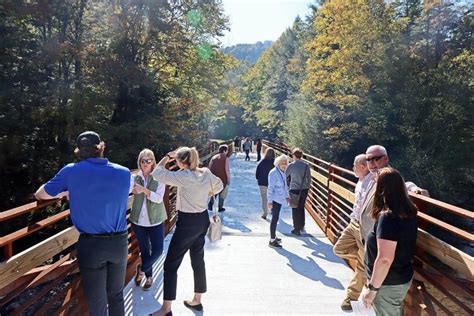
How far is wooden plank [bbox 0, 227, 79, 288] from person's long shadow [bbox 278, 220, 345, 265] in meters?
3.97

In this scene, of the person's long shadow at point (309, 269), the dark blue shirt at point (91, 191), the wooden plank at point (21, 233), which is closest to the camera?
the wooden plank at point (21, 233)

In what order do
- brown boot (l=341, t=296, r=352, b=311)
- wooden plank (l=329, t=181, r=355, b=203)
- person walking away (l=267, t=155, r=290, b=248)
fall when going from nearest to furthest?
brown boot (l=341, t=296, r=352, b=311) → wooden plank (l=329, t=181, r=355, b=203) → person walking away (l=267, t=155, r=290, b=248)

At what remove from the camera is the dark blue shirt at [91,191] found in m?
2.61

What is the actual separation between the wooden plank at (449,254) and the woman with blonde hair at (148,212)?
2.51 metres

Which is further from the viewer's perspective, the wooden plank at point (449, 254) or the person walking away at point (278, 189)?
the person walking away at point (278, 189)

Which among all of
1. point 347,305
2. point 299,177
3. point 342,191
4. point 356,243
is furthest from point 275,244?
point 356,243

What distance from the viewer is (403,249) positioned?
2.52 m

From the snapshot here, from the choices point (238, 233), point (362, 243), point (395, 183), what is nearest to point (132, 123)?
point (238, 233)

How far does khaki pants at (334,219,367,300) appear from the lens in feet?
13.1

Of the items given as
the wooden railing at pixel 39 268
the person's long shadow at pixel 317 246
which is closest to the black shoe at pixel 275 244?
the person's long shadow at pixel 317 246

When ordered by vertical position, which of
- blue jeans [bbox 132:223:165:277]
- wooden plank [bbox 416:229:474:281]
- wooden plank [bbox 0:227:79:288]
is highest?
wooden plank [bbox 416:229:474:281]

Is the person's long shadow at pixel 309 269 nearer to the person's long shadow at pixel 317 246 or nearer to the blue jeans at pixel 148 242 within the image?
the person's long shadow at pixel 317 246

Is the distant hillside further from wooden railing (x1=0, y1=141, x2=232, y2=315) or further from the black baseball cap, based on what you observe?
the black baseball cap

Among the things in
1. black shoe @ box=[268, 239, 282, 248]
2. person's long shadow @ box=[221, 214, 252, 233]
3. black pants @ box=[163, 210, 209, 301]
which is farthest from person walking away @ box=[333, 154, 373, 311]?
person's long shadow @ box=[221, 214, 252, 233]
